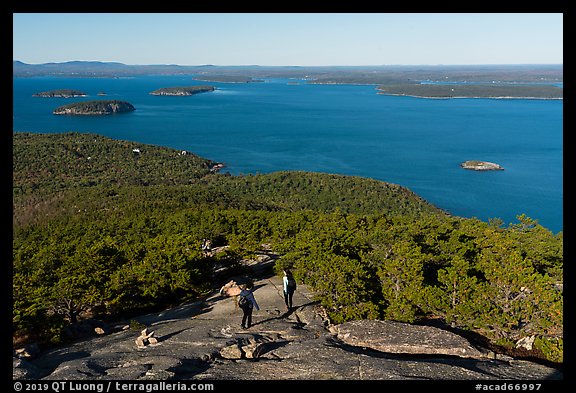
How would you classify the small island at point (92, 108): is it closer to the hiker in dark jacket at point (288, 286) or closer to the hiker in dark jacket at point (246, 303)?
the hiker in dark jacket at point (288, 286)

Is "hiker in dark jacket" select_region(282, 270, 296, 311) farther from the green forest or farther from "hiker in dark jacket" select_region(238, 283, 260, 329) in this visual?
"hiker in dark jacket" select_region(238, 283, 260, 329)

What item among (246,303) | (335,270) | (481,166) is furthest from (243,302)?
(481,166)

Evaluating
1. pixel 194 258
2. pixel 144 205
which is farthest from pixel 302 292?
pixel 144 205

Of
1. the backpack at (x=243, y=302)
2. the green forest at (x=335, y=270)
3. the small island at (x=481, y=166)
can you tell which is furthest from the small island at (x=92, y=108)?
the backpack at (x=243, y=302)

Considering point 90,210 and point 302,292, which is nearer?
point 302,292

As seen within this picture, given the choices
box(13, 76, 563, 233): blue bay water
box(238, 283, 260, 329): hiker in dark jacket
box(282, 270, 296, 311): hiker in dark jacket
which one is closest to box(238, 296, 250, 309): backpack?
box(238, 283, 260, 329): hiker in dark jacket
